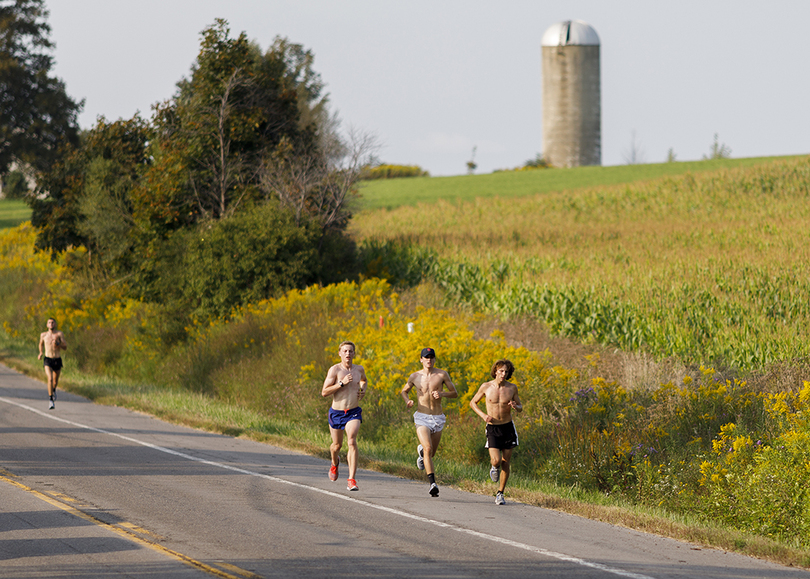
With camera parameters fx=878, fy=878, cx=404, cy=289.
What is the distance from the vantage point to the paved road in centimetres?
816

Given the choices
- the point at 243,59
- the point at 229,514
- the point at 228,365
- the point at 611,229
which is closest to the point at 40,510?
the point at 229,514

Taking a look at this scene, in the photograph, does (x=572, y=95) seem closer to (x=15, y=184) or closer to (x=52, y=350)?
(x=15, y=184)

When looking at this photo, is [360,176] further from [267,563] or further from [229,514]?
[267,563]

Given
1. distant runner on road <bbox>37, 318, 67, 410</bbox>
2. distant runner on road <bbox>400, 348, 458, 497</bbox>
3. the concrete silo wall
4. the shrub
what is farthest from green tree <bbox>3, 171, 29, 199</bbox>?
distant runner on road <bbox>400, 348, 458, 497</bbox>

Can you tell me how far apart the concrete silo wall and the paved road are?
7485 cm

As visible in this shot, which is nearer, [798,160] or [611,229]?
[611,229]

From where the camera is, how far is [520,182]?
6606 centimetres

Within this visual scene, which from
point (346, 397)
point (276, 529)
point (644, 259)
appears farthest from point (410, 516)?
point (644, 259)

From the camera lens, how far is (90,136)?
3769 centimetres

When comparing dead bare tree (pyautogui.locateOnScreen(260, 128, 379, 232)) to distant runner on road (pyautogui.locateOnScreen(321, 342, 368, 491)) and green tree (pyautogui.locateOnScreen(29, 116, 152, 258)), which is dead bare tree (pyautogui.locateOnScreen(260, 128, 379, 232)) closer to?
green tree (pyautogui.locateOnScreen(29, 116, 152, 258))

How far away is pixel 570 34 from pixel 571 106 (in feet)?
22.0

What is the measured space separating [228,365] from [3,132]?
4808 cm

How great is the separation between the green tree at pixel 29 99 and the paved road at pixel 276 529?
184 ft

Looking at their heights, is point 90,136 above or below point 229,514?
above
